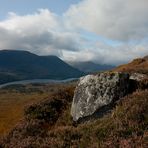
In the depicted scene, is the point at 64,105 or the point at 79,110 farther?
the point at 64,105

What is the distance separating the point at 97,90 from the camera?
20.9m

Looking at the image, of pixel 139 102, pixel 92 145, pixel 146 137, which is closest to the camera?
pixel 146 137

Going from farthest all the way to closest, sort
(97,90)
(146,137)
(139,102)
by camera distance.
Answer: (97,90)
(139,102)
(146,137)

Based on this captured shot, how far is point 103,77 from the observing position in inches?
836

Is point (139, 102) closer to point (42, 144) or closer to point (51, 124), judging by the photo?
point (42, 144)

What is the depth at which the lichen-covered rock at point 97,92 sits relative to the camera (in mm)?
20172

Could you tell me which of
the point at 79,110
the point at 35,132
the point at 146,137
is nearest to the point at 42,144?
the point at 35,132

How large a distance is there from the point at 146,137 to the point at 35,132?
21.8 ft

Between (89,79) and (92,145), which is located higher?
(89,79)

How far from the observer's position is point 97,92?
20766 mm

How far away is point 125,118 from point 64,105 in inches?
402

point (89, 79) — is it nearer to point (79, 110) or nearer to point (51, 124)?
point (79, 110)

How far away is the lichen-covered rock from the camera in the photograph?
2017cm

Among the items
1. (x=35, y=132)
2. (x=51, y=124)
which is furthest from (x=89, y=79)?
(x=35, y=132)
